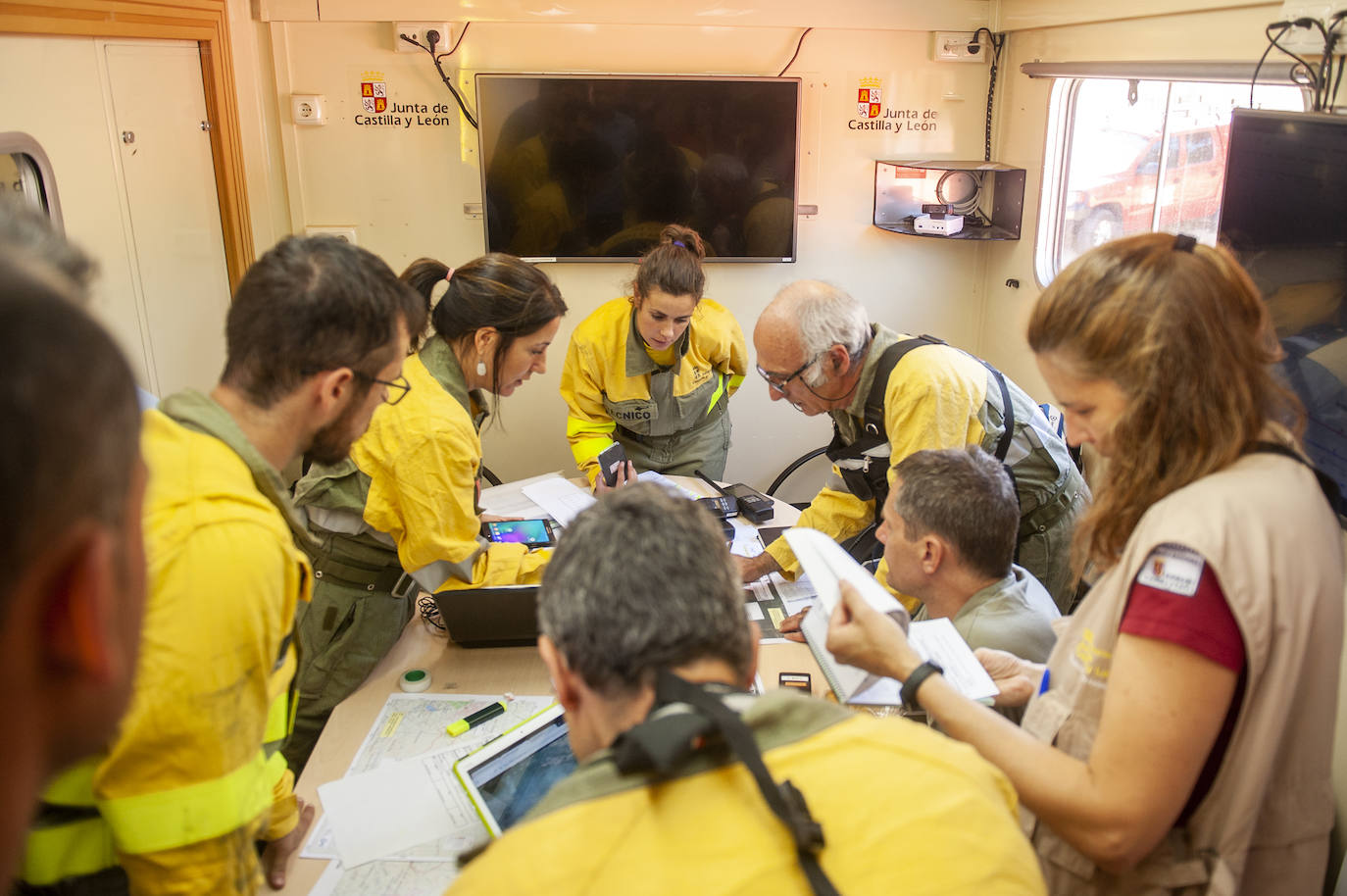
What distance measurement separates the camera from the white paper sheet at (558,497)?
3.25 metres

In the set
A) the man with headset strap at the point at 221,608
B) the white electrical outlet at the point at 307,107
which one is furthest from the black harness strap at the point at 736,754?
the white electrical outlet at the point at 307,107

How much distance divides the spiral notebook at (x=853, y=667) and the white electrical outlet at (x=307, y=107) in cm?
363

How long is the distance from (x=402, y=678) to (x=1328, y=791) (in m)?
1.91

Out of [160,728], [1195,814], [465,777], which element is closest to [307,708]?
[465,777]

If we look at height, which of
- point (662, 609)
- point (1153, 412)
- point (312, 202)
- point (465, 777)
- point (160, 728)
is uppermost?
point (312, 202)

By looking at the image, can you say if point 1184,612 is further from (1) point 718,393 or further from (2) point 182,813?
(1) point 718,393

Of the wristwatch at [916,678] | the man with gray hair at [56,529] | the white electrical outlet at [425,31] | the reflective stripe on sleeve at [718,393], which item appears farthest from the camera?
the white electrical outlet at [425,31]

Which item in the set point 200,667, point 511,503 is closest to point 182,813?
point 200,667

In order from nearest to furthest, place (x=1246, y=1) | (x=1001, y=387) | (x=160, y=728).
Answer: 1. (x=160, y=728)
2. (x=1001, y=387)
3. (x=1246, y=1)

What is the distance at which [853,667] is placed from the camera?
6.01 ft

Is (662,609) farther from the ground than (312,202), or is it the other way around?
(312,202)

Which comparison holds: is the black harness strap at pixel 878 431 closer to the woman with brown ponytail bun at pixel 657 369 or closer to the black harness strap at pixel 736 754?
the woman with brown ponytail bun at pixel 657 369

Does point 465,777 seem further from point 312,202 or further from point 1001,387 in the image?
point 312,202

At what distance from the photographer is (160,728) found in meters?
1.30
